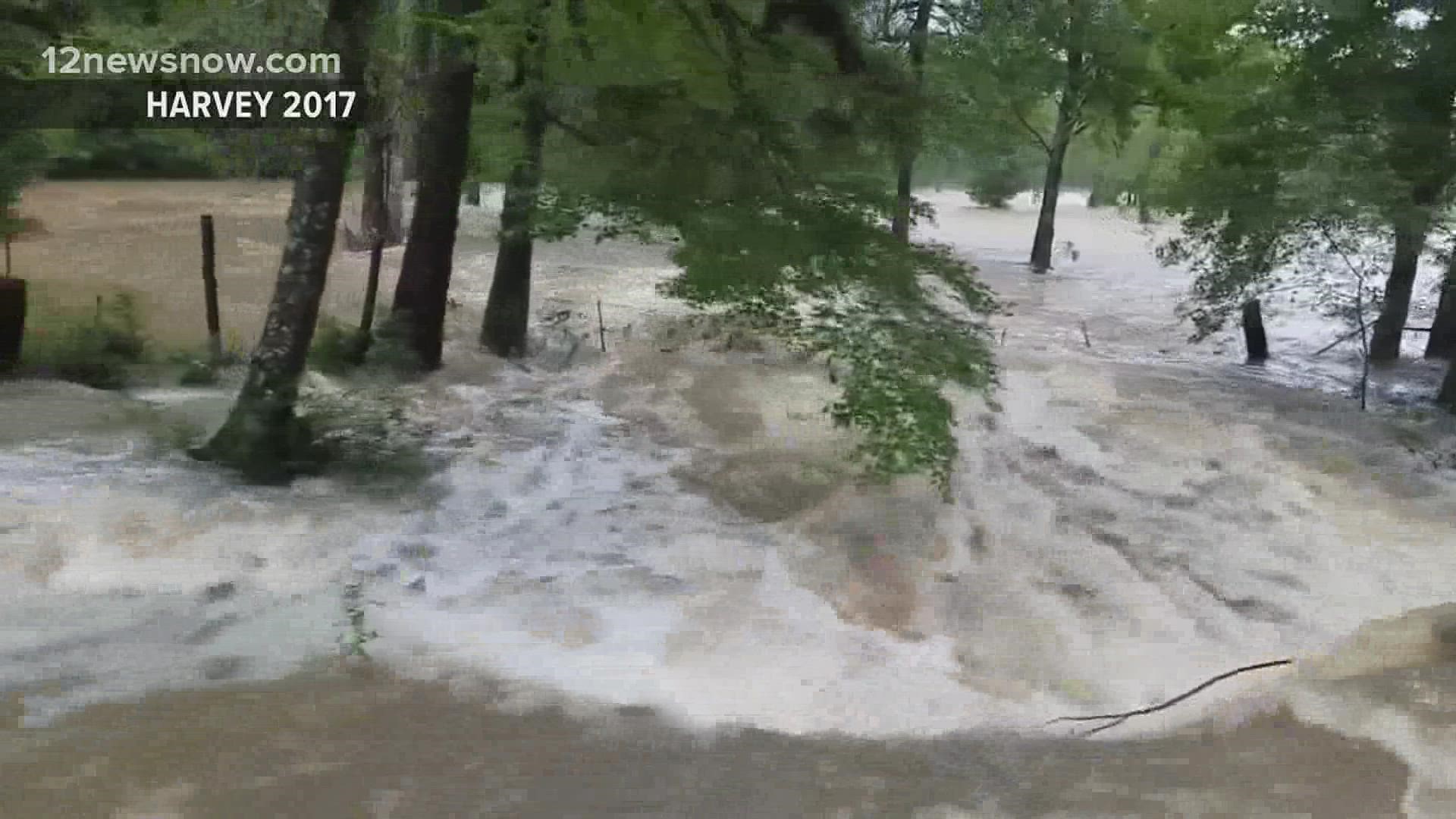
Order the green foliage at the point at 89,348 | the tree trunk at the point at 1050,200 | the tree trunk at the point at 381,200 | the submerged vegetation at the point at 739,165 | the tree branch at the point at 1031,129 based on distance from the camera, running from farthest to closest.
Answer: the tree trunk at the point at 1050,200
the tree branch at the point at 1031,129
the tree trunk at the point at 381,200
the green foliage at the point at 89,348
the submerged vegetation at the point at 739,165

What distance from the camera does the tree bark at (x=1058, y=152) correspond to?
16453mm

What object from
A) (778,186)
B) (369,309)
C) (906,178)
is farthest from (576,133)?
(369,309)

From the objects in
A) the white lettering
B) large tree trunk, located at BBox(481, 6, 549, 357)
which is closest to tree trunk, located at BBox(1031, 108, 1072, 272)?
large tree trunk, located at BBox(481, 6, 549, 357)

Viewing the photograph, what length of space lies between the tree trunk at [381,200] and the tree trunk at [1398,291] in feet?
26.6

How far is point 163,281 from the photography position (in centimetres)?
941

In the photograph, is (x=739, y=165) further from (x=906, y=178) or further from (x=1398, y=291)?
(x=1398, y=291)

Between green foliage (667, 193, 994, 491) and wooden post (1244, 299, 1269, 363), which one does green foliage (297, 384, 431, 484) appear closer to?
green foliage (667, 193, 994, 491)

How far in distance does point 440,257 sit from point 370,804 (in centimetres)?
536

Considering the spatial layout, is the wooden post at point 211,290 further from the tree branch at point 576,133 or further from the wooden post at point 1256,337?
the wooden post at point 1256,337

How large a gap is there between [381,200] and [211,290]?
13.1 ft

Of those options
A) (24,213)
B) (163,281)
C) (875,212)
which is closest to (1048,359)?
(875,212)

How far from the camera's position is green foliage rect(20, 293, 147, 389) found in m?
7.78

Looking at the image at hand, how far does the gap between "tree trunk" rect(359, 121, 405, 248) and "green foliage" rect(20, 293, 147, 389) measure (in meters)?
2.37

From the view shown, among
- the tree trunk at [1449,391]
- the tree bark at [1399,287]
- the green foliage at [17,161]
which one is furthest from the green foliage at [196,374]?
the tree trunk at [1449,391]
